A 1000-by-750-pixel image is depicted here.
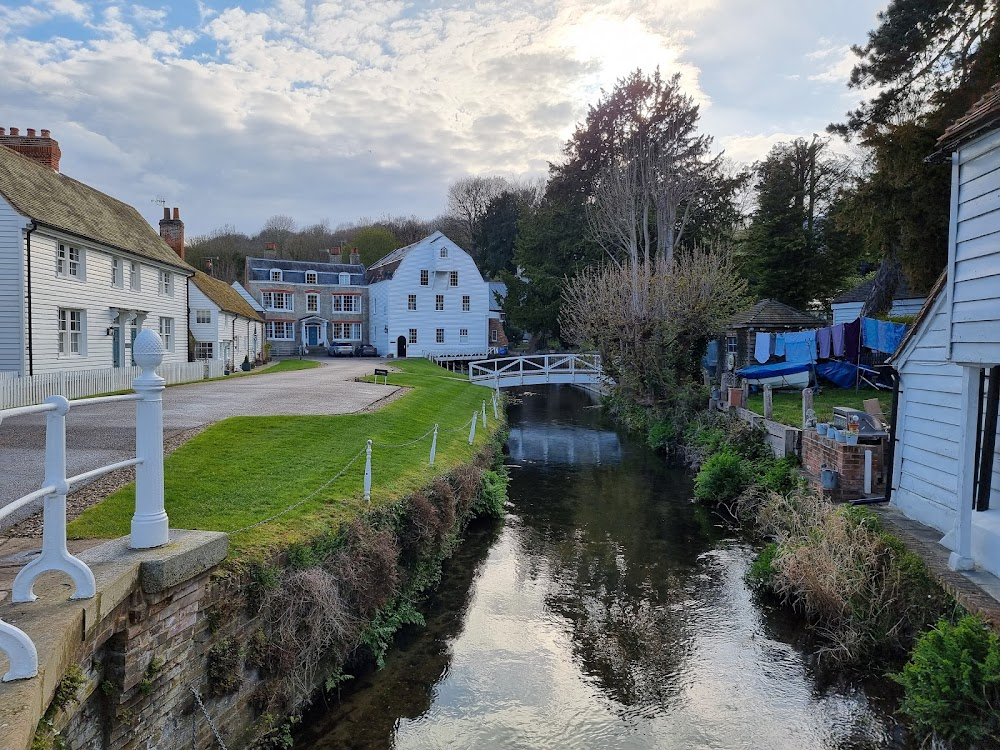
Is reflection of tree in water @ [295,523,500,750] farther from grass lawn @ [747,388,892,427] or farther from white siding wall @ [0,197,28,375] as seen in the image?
white siding wall @ [0,197,28,375]

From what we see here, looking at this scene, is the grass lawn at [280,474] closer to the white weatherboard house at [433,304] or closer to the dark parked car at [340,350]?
the white weatherboard house at [433,304]

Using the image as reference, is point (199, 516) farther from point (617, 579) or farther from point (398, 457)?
point (617, 579)

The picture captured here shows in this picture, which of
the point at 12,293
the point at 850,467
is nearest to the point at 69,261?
the point at 12,293

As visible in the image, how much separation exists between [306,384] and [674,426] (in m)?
14.3

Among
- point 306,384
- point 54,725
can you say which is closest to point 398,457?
point 54,725

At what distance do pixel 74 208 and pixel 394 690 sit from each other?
2303 cm

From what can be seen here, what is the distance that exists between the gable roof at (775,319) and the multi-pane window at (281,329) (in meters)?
39.2

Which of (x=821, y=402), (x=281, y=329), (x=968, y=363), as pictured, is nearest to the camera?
(x=968, y=363)

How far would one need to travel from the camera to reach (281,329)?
184 ft

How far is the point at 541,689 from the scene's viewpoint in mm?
7898

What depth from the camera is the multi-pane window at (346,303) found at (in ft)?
188

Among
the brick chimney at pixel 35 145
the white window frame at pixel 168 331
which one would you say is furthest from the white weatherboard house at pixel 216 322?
the brick chimney at pixel 35 145

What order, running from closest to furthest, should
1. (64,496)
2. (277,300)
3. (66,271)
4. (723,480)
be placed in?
(64,496) → (723,480) → (66,271) → (277,300)

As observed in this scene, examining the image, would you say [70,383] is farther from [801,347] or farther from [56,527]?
[801,347]
